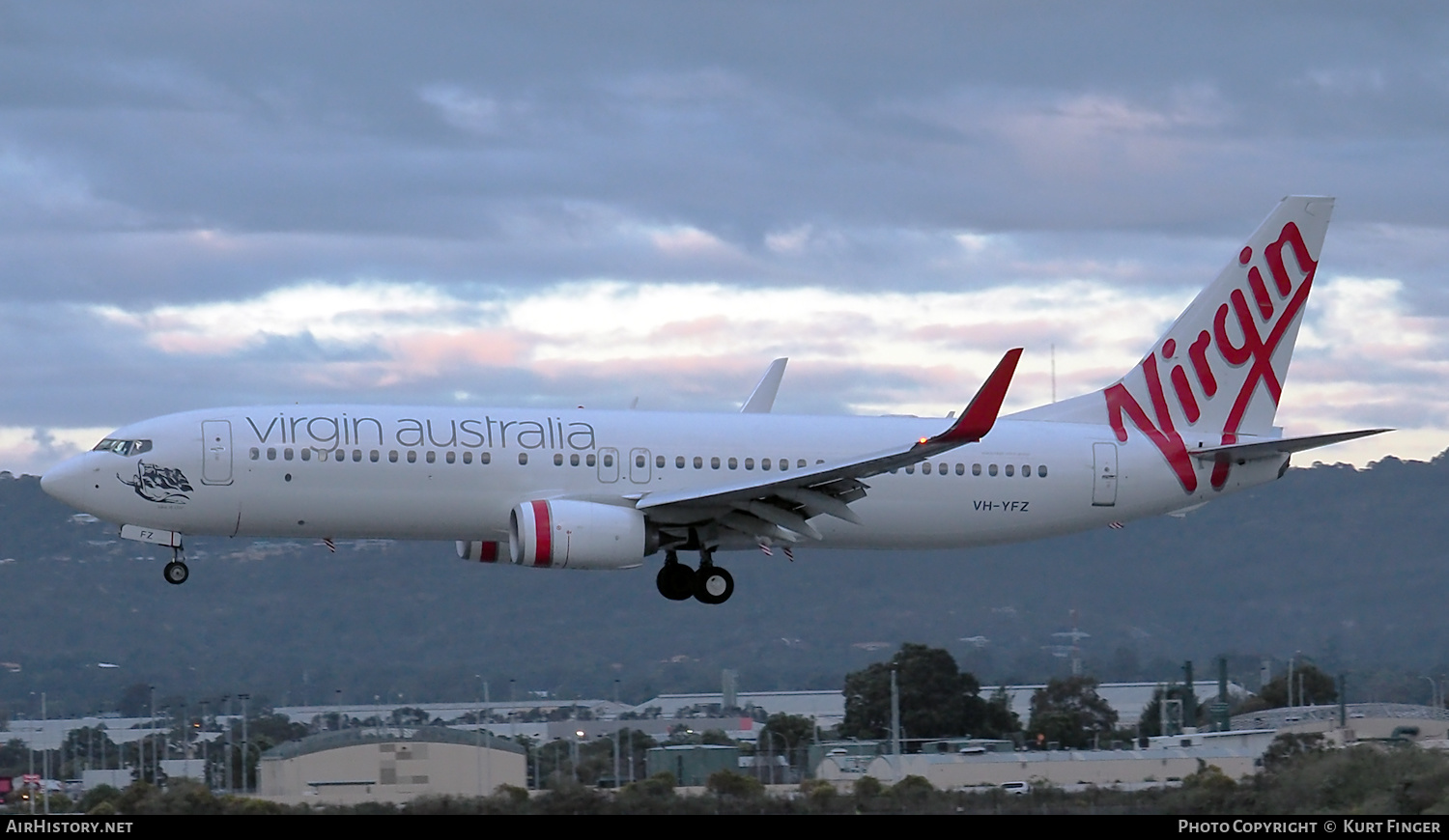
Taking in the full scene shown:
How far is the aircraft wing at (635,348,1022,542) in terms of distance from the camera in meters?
37.8

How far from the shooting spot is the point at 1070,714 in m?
72.1

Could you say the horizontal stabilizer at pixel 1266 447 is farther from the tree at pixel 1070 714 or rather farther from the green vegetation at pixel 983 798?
the tree at pixel 1070 714

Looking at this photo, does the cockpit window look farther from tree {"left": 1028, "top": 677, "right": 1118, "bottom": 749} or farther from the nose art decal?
tree {"left": 1028, "top": 677, "right": 1118, "bottom": 749}

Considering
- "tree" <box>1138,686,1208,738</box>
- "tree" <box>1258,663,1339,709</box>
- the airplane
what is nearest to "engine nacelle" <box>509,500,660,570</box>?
the airplane

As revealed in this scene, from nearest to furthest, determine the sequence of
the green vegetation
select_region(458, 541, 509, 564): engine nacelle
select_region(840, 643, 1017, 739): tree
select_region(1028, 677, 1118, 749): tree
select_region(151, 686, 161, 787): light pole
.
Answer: the green vegetation
select_region(458, 541, 509, 564): engine nacelle
select_region(151, 686, 161, 787): light pole
select_region(840, 643, 1017, 739): tree
select_region(1028, 677, 1118, 749): tree

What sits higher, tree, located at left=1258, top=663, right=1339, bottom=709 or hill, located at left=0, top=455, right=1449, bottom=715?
hill, located at left=0, top=455, right=1449, bottom=715

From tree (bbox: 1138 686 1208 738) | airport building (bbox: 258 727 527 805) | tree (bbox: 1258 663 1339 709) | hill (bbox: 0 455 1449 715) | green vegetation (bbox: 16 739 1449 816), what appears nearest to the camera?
green vegetation (bbox: 16 739 1449 816)

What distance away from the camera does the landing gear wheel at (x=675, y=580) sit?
43.2 metres

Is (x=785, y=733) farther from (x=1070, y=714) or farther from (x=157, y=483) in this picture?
(x=157, y=483)

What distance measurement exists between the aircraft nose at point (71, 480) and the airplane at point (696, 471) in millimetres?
56

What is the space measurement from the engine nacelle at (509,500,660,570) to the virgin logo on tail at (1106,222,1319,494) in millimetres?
12316

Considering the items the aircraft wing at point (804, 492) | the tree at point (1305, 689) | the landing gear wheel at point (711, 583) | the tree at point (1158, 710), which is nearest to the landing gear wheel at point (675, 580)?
the landing gear wheel at point (711, 583)

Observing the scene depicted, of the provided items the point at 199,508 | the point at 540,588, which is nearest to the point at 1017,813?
the point at 199,508

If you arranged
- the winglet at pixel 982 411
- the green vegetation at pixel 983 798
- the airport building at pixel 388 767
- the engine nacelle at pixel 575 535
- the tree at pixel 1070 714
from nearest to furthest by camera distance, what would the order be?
the green vegetation at pixel 983 798 < the winglet at pixel 982 411 < the engine nacelle at pixel 575 535 < the airport building at pixel 388 767 < the tree at pixel 1070 714
